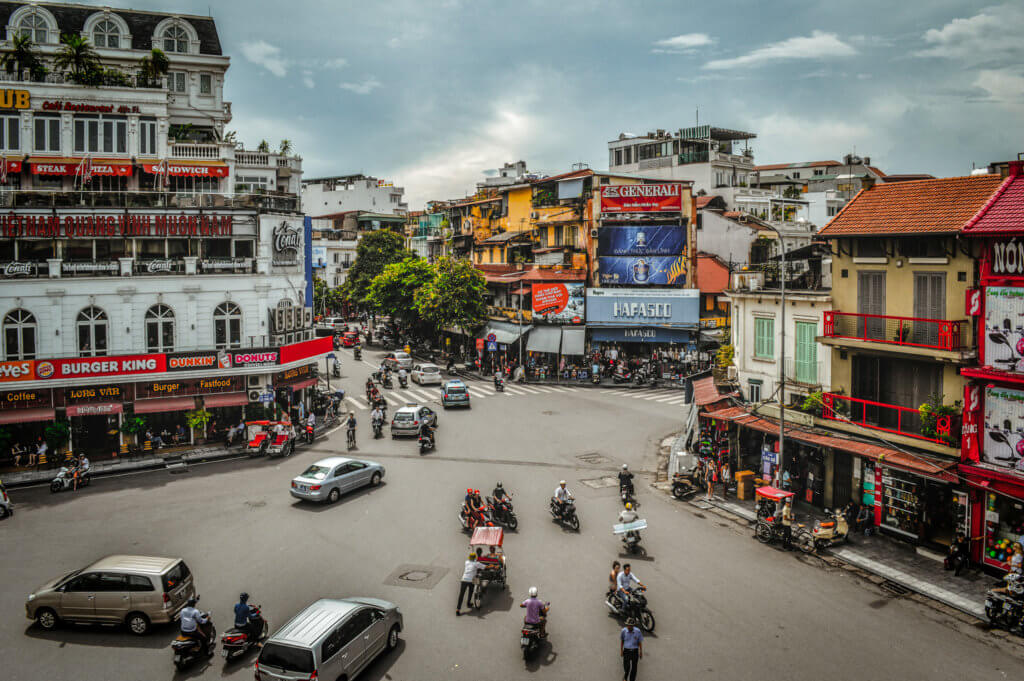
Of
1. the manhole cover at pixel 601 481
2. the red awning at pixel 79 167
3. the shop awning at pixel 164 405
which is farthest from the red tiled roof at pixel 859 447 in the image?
the red awning at pixel 79 167

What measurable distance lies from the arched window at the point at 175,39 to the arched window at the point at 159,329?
22.9 meters

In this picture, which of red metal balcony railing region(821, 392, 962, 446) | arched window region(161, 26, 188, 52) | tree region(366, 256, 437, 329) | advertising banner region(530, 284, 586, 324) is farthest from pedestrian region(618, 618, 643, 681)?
tree region(366, 256, 437, 329)

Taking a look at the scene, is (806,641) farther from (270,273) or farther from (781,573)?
(270,273)

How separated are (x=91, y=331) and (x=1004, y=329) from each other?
1424 inches

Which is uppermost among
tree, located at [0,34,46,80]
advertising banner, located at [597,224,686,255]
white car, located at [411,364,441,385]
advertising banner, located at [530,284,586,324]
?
tree, located at [0,34,46,80]

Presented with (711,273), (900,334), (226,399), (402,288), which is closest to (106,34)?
(226,399)

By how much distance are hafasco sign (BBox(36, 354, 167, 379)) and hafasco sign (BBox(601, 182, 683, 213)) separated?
33.0 m

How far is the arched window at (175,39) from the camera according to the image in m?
46.7

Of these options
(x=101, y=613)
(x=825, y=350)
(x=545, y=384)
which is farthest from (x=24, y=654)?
(x=545, y=384)

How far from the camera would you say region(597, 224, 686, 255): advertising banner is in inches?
2030

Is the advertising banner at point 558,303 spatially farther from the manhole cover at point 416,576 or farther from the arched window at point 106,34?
the manhole cover at point 416,576

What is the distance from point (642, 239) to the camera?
5219 centimetres

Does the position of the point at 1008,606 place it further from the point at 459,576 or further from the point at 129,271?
the point at 129,271

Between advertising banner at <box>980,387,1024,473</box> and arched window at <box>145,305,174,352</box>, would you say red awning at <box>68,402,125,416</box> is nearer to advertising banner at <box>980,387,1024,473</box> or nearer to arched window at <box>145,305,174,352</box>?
arched window at <box>145,305,174,352</box>
